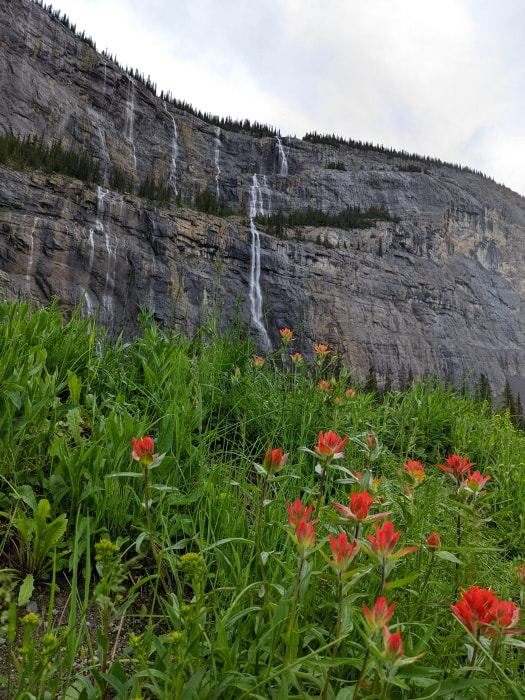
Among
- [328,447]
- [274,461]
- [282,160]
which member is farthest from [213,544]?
[282,160]

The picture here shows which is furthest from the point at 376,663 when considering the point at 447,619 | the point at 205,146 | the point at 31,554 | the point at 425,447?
the point at 205,146

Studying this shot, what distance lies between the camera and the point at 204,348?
3.14 m

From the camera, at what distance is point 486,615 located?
Result: 719 mm

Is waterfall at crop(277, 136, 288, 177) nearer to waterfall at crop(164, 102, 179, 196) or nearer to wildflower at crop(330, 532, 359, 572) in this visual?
waterfall at crop(164, 102, 179, 196)

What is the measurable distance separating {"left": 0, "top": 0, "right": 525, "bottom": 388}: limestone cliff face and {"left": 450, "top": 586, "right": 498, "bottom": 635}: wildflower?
76.5 ft

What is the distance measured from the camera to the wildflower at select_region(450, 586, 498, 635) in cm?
72

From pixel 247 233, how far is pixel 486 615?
40.2 m

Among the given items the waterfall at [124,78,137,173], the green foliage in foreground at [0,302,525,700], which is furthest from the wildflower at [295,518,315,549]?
the waterfall at [124,78,137,173]

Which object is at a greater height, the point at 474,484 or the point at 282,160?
the point at 282,160

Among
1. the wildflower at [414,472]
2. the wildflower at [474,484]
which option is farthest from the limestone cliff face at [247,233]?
the wildflower at [474,484]

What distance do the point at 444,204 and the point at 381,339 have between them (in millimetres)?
25101

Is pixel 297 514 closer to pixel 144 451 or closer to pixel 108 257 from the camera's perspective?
pixel 144 451

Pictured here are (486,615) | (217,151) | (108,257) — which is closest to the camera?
(486,615)

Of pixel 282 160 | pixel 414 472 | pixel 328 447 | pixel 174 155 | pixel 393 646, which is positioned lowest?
pixel 393 646
